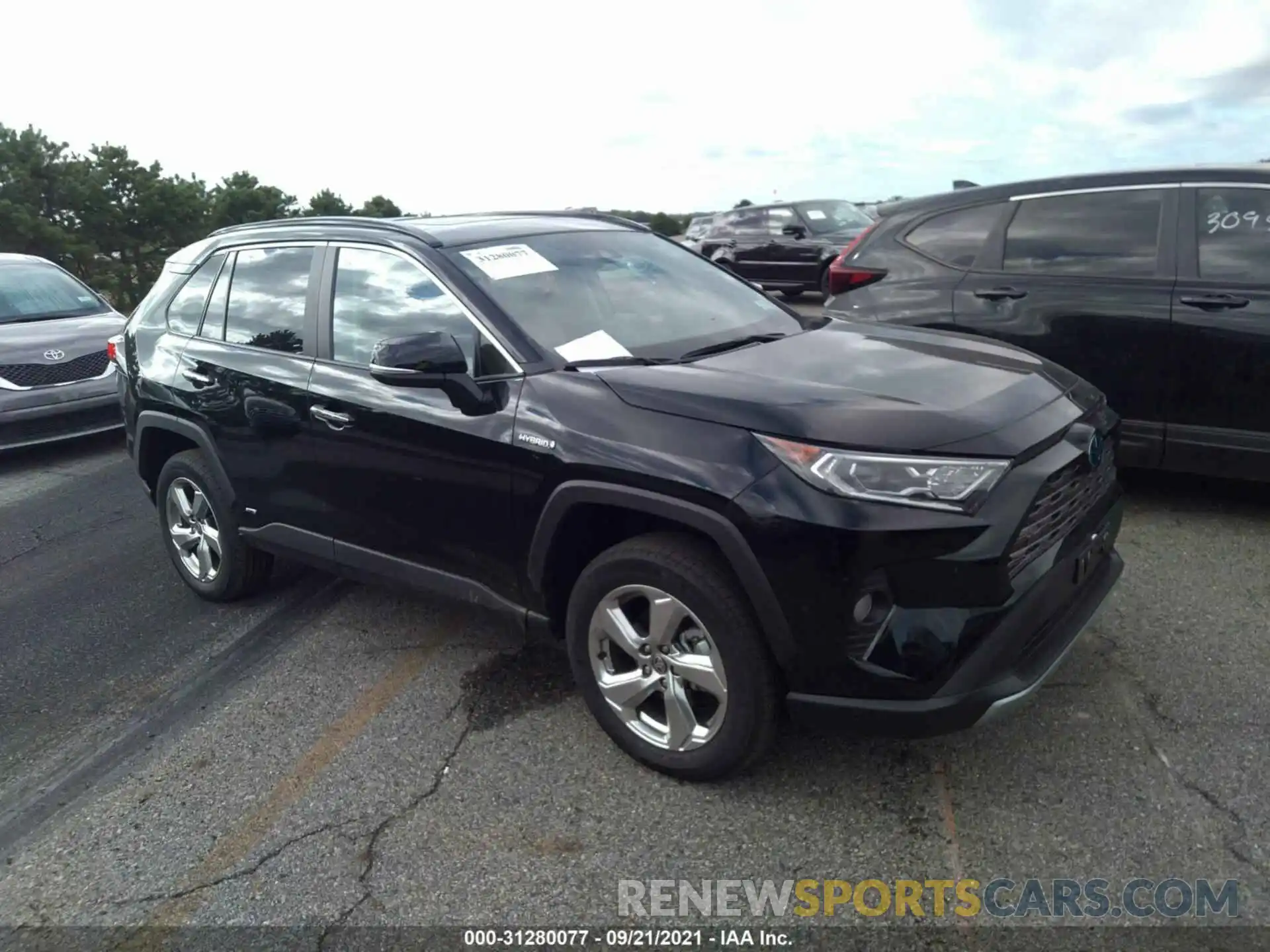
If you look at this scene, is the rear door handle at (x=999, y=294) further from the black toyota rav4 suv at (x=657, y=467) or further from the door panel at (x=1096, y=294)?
the black toyota rav4 suv at (x=657, y=467)

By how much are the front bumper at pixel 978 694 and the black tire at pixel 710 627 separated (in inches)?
5.0

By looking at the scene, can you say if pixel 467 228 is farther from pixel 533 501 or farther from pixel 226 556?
pixel 226 556

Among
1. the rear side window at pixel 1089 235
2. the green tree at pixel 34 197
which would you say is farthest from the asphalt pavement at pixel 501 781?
the green tree at pixel 34 197

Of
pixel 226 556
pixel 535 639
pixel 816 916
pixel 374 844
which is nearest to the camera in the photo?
pixel 816 916

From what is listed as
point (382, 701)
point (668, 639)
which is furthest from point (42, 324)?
point (668, 639)

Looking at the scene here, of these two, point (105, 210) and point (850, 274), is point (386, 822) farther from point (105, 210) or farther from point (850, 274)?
point (105, 210)

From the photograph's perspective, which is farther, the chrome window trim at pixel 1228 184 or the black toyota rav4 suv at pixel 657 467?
the chrome window trim at pixel 1228 184

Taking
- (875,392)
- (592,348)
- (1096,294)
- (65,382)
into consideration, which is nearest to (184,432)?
(592,348)

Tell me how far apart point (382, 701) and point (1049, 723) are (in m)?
2.41

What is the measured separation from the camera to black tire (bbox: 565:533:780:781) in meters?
2.94

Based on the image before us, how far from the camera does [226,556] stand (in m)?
4.78

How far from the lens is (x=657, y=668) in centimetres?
317

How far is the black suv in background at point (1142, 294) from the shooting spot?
16.1 feet
